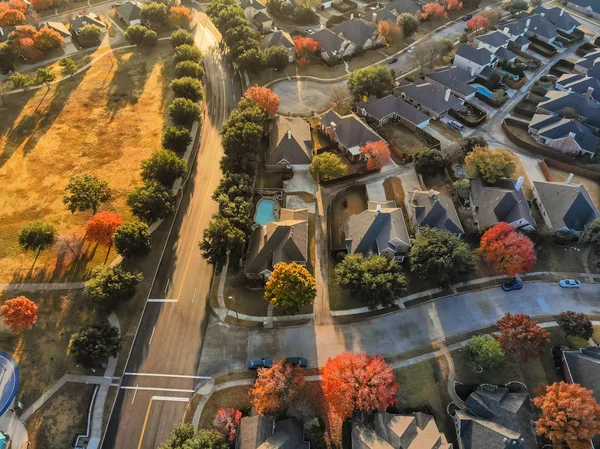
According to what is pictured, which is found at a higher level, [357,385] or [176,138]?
[176,138]

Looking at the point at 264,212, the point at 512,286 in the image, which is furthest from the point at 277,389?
the point at 512,286

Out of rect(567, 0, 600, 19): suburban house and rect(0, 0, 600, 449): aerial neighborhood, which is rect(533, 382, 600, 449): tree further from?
rect(567, 0, 600, 19): suburban house

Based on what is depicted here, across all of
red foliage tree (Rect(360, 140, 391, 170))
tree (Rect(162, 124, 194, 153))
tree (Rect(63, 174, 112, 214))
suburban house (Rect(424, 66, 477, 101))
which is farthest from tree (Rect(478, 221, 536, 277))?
tree (Rect(63, 174, 112, 214))

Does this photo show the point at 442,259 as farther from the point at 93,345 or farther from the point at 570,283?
the point at 93,345

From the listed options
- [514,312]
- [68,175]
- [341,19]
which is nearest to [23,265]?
[68,175]

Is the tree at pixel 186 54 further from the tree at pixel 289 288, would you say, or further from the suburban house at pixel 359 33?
the tree at pixel 289 288

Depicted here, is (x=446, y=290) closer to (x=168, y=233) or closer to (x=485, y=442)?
(x=485, y=442)
